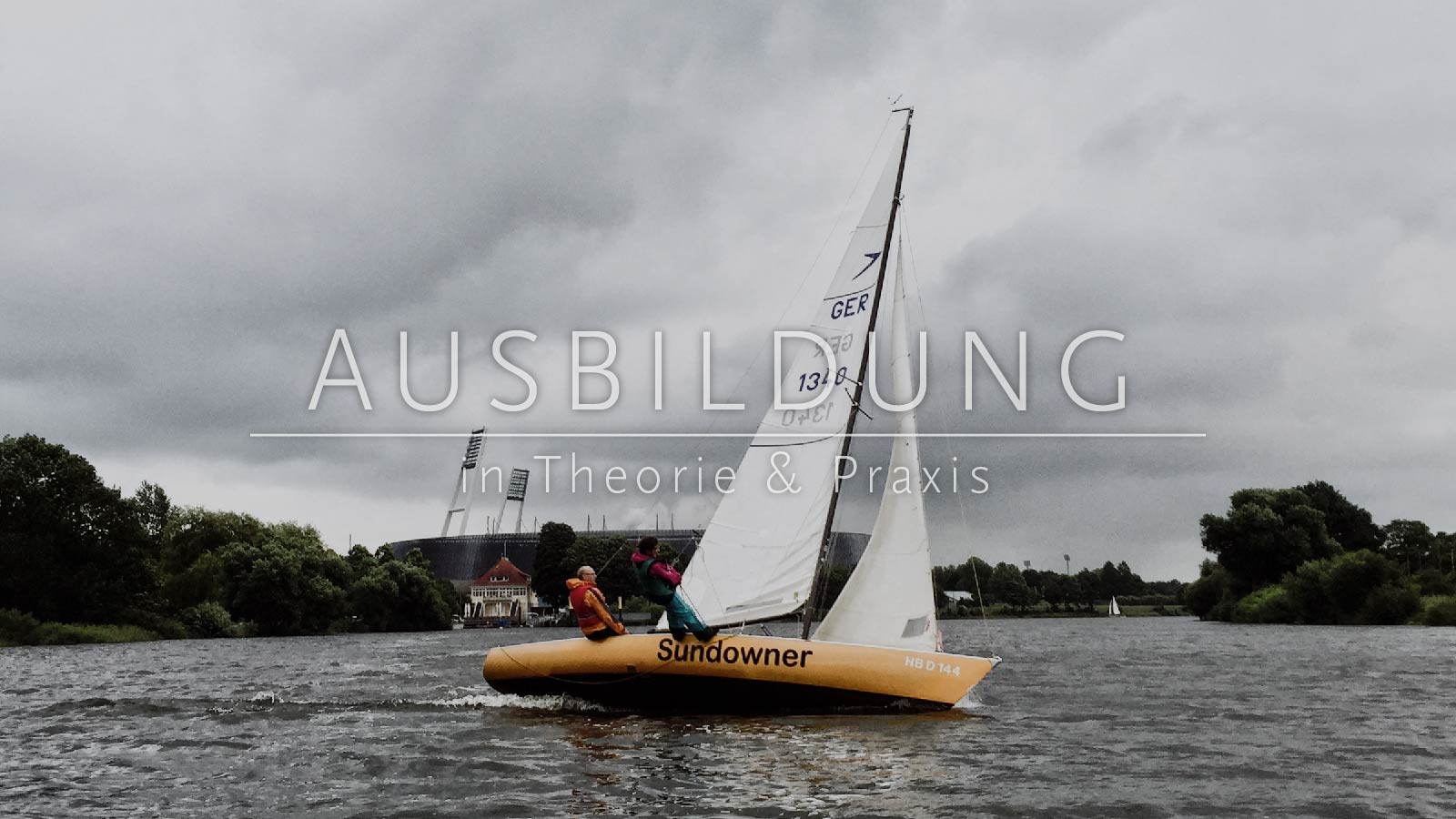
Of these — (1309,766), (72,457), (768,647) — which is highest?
(72,457)

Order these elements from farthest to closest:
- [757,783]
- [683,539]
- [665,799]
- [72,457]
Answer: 1. [683,539]
2. [72,457]
3. [757,783]
4. [665,799]

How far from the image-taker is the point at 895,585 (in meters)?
18.5

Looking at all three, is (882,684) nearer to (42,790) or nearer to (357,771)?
(357,771)

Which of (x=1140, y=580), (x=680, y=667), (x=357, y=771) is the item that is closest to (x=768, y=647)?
(x=680, y=667)

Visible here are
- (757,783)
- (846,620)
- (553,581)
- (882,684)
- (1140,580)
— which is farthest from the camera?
(1140,580)

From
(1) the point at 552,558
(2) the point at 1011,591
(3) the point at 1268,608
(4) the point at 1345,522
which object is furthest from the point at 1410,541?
(1) the point at 552,558

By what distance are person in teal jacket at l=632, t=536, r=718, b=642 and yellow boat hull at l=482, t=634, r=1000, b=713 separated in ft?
0.61

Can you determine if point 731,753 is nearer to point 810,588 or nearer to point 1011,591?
point 810,588

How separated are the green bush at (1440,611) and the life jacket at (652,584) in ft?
184

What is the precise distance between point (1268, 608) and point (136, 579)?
219 ft

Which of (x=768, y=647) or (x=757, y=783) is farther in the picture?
(x=768, y=647)

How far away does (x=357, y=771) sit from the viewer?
1327 cm

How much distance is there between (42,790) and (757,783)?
719cm

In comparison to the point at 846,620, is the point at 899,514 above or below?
above
